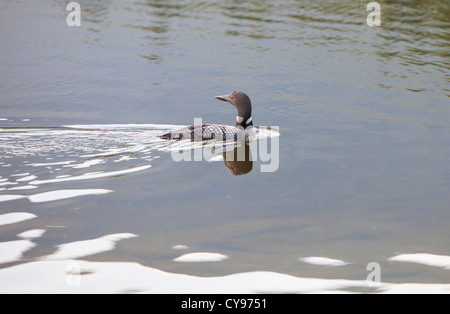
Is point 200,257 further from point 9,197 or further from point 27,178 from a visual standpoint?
point 27,178

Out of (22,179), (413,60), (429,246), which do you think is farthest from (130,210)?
(413,60)

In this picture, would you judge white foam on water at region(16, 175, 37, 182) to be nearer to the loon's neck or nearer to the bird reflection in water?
the bird reflection in water

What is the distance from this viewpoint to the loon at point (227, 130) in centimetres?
1134

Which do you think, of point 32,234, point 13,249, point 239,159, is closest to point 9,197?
point 32,234

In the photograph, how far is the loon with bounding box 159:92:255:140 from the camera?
11.3 m

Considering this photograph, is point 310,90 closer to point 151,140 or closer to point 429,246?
point 151,140

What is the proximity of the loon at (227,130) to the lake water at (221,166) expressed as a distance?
317mm

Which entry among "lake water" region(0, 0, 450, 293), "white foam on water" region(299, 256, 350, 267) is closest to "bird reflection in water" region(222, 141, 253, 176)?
"lake water" region(0, 0, 450, 293)

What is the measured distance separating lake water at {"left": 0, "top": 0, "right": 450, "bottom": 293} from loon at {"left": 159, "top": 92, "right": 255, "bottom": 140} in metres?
0.32

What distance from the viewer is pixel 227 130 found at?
11.6 metres

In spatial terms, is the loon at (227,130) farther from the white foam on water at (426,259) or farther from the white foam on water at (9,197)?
the white foam on water at (426,259)

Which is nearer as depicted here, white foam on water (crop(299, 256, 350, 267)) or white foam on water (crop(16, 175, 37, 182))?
white foam on water (crop(299, 256, 350, 267))

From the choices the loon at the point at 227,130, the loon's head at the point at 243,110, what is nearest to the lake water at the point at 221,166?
the loon at the point at 227,130

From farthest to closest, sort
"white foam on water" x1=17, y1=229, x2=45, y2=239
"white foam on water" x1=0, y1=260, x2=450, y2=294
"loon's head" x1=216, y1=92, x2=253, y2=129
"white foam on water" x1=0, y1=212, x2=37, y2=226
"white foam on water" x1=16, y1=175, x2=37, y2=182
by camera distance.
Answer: "loon's head" x1=216, y1=92, x2=253, y2=129, "white foam on water" x1=16, y1=175, x2=37, y2=182, "white foam on water" x1=0, y1=212, x2=37, y2=226, "white foam on water" x1=17, y1=229, x2=45, y2=239, "white foam on water" x1=0, y1=260, x2=450, y2=294
